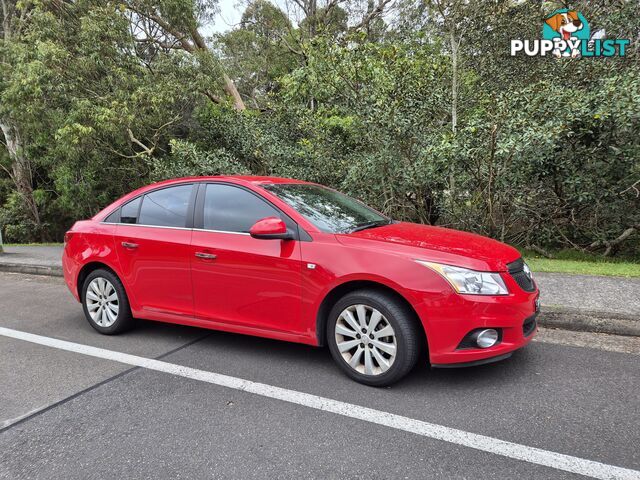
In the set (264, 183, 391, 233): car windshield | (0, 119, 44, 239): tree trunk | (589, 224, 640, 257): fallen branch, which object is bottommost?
(589, 224, 640, 257): fallen branch

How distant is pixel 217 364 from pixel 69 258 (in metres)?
2.39

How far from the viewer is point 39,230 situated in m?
17.7

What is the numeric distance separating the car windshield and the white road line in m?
1.32

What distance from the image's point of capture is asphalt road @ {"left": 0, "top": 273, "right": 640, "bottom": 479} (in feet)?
7.89

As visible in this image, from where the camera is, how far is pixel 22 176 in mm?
17281

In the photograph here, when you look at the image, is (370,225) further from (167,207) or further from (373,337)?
(167,207)

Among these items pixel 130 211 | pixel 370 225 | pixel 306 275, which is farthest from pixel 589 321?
pixel 130 211

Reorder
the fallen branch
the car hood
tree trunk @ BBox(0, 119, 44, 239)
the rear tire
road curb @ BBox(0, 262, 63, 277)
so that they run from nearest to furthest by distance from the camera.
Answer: the car hood, the rear tire, the fallen branch, road curb @ BBox(0, 262, 63, 277), tree trunk @ BBox(0, 119, 44, 239)

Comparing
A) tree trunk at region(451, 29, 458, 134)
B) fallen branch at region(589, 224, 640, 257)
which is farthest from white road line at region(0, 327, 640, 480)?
fallen branch at region(589, 224, 640, 257)

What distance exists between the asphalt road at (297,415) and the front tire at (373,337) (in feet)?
0.45

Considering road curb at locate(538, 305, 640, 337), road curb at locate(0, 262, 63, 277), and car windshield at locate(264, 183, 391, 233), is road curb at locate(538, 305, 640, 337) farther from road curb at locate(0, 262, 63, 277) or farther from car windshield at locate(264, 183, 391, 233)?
road curb at locate(0, 262, 63, 277)

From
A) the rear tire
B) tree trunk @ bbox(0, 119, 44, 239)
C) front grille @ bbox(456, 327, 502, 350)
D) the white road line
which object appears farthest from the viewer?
tree trunk @ bbox(0, 119, 44, 239)

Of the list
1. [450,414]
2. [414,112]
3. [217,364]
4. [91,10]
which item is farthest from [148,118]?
[450,414]

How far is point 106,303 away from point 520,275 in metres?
3.98
